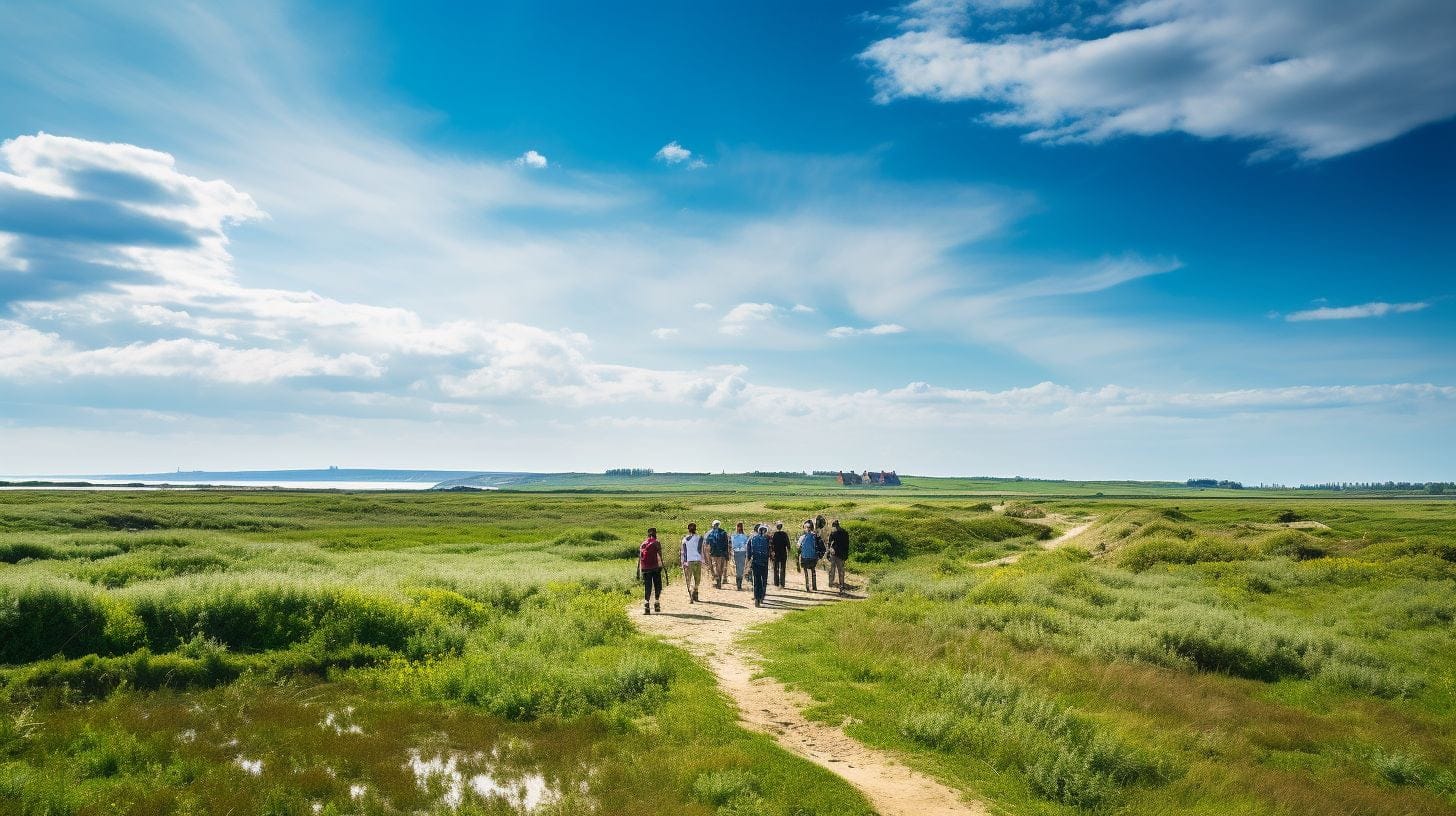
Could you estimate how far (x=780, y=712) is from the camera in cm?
1278

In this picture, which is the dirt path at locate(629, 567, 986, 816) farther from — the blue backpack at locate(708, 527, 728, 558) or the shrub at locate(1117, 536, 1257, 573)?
the shrub at locate(1117, 536, 1257, 573)

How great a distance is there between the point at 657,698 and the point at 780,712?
223cm

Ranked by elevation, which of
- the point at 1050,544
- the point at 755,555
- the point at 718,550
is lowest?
the point at 1050,544

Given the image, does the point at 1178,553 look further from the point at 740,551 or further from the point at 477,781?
the point at 477,781

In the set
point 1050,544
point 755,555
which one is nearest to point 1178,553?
point 1050,544

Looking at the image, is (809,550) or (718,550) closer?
(809,550)

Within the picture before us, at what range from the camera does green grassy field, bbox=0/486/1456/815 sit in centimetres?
952

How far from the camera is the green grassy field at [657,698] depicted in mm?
9523

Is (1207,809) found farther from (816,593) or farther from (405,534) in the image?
(405,534)

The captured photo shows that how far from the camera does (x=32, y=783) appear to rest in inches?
349

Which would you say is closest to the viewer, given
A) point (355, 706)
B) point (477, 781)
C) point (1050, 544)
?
point (477, 781)

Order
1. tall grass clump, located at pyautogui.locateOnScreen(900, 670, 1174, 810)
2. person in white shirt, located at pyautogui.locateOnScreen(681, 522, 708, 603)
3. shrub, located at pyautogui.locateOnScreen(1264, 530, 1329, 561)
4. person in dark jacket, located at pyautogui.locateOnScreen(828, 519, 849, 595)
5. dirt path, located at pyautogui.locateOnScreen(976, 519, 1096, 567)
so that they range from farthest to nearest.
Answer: dirt path, located at pyautogui.locateOnScreen(976, 519, 1096, 567) < shrub, located at pyautogui.locateOnScreen(1264, 530, 1329, 561) < person in dark jacket, located at pyautogui.locateOnScreen(828, 519, 849, 595) < person in white shirt, located at pyautogui.locateOnScreen(681, 522, 708, 603) < tall grass clump, located at pyautogui.locateOnScreen(900, 670, 1174, 810)

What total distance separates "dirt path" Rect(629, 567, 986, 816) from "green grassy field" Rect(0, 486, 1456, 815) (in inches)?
18.9

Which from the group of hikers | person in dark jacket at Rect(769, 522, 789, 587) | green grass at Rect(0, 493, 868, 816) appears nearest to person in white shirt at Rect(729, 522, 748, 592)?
the group of hikers
